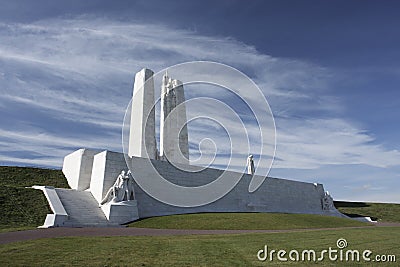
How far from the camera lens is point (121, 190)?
82.0 ft

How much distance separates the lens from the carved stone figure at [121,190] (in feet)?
81.3

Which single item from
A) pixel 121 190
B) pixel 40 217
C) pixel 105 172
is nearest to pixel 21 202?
pixel 40 217

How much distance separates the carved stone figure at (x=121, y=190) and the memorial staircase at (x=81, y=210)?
1294mm

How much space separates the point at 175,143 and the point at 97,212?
51.0 ft

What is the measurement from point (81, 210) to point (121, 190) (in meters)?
3.28

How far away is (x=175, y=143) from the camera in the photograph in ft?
124

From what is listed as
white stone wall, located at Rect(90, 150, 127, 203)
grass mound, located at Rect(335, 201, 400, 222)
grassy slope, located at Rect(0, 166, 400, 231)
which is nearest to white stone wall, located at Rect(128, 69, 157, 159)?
white stone wall, located at Rect(90, 150, 127, 203)

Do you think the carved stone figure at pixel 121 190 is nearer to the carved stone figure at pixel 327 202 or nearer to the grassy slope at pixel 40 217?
the grassy slope at pixel 40 217

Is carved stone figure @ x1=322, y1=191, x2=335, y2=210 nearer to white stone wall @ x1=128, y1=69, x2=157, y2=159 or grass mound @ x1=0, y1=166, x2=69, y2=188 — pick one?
white stone wall @ x1=128, y1=69, x2=157, y2=159

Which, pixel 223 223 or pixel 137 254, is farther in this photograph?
pixel 223 223

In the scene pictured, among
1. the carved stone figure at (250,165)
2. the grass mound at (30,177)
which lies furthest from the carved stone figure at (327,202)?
the grass mound at (30,177)

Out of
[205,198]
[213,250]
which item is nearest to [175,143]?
[205,198]

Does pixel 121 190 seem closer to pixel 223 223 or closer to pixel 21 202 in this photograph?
pixel 21 202

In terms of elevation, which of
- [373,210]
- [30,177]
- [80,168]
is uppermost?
[80,168]
